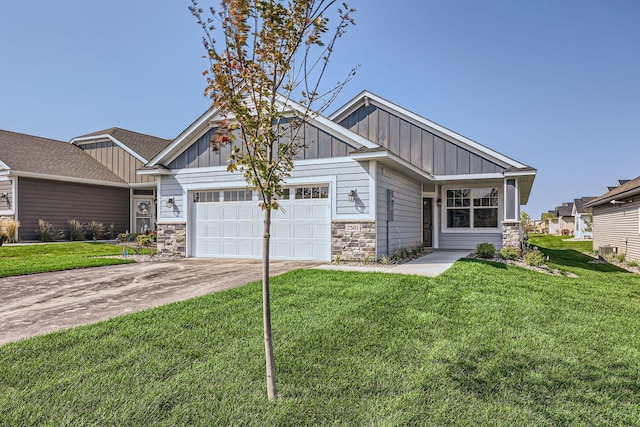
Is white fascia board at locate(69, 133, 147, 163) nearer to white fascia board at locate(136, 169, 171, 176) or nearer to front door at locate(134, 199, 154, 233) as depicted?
front door at locate(134, 199, 154, 233)

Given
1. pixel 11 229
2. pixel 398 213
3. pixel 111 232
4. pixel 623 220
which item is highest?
pixel 398 213

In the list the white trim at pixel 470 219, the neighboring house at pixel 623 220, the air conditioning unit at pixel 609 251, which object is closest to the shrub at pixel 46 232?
the white trim at pixel 470 219

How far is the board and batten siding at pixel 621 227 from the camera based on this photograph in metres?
13.9

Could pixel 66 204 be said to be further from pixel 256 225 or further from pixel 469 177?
pixel 469 177

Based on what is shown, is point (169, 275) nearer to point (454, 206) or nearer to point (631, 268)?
point (454, 206)

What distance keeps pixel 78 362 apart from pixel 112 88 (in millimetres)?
14778

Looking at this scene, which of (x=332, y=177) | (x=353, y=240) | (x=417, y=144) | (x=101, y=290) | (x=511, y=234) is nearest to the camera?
(x=101, y=290)

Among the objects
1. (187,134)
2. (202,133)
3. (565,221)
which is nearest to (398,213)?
(202,133)

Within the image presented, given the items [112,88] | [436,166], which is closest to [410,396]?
[436,166]

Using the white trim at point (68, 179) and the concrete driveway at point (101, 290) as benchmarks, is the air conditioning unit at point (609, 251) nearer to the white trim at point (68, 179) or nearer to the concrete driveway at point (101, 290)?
the concrete driveway at point (101, 290)

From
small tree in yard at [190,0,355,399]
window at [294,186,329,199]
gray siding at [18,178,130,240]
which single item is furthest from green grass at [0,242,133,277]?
small tree in yard at [190,0,355,399]

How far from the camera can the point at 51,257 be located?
37.2ft

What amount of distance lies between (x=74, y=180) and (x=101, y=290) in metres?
13.1

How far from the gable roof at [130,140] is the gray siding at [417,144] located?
37.2ft
